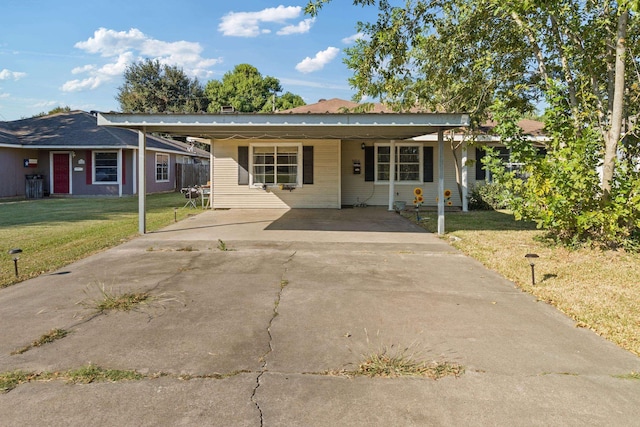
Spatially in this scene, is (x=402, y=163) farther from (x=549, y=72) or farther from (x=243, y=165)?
(x=549, y=72)

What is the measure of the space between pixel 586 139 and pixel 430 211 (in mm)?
7187

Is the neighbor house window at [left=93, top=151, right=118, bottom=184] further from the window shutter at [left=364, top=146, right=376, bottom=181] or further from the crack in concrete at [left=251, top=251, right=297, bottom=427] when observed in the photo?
the crack in concrete at [left=251, top=251, right=297, bottom=427]

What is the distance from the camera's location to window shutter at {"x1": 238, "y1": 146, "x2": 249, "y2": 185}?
14.1 m

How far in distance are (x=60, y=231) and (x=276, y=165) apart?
688cm

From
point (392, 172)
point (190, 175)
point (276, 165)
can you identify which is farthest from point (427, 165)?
point (190, 175)

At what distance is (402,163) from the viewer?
15.0 meters

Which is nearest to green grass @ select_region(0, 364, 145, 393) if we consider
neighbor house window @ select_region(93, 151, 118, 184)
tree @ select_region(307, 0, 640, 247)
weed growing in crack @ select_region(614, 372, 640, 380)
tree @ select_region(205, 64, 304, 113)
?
weed growing in crack @ select_region(614, 372, 640, 380)

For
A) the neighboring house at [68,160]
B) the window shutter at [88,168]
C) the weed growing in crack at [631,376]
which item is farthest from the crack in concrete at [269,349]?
the window shutter at [88,168]

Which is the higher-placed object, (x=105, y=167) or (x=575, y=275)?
(x=105, y=167)

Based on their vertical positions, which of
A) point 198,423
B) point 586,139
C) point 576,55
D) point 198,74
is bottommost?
point 198,423

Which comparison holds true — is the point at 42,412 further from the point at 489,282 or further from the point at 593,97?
the point at 593,97

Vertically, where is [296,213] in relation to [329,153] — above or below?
below

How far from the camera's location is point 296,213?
1306 centimetres

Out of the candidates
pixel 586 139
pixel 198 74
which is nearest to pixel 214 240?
pixel 586 139
